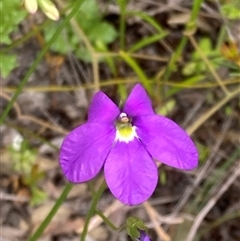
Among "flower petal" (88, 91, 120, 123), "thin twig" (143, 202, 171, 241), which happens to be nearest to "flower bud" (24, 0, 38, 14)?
"flower petal" (88, 91, 120, 123)

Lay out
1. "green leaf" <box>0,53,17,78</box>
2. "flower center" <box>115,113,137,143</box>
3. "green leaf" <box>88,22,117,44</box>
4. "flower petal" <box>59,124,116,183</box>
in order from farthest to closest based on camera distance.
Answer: "green leaf" <box>88,22,117,44</box> < "green leaf" <box>0,53,17,78</box> < "flower center" <box>115,113,137,143</box> < "flower petal" <box>59,124,116,183</box>

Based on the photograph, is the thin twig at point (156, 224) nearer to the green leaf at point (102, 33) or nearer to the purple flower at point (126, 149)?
the green leaf at point (102, 33)

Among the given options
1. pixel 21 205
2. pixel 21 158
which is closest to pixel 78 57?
pixel 21 158


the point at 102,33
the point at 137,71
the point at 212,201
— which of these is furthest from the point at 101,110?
the point at 212,201

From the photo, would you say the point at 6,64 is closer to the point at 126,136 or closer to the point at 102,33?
the point at 102,33

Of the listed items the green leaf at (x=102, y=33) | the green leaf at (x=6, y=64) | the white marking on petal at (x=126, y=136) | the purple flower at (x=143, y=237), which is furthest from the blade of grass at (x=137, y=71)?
the purple flower at (x=143, y=237)

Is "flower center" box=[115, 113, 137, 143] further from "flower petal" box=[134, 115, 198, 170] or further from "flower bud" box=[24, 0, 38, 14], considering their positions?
"flower bud" box=[24, 0, 38, 14]

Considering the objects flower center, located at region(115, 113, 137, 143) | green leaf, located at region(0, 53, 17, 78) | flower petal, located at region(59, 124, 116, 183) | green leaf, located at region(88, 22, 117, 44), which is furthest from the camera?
green leaf, located at region(88, 22, 117, 44)
